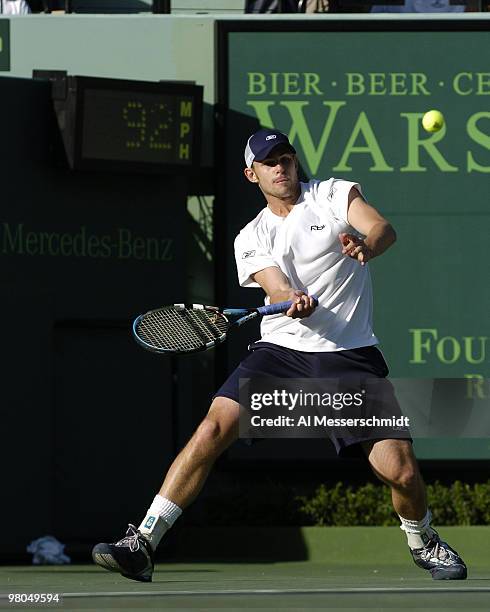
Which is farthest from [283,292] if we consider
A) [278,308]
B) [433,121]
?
[433,121]

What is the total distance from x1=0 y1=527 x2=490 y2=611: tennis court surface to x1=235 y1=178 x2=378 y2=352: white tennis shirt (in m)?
1.04

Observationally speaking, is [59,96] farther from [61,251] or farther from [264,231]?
[264,231]

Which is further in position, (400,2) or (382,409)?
(400,2)

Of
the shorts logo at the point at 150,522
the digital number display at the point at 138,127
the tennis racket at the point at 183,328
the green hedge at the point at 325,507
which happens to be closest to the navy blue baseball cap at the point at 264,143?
the tennis racket at the point at 183,328

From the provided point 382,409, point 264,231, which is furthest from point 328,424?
point 264,231

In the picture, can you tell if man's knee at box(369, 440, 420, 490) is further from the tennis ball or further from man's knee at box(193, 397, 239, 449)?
the tennis ball

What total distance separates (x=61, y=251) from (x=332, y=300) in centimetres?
411

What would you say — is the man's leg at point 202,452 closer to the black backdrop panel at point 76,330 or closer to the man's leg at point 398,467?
the man's leg at point 398,467

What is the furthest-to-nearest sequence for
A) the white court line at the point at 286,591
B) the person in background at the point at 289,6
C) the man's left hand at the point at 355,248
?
the person in background at the point at 289,6, the white court line at the point at 286,591, the man's left hand at the point at 355,248

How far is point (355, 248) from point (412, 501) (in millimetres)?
1091

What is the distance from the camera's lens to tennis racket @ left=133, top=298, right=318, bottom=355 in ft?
21.1

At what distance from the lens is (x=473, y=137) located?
35.7 feet

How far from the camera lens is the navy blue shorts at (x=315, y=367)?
246 inches

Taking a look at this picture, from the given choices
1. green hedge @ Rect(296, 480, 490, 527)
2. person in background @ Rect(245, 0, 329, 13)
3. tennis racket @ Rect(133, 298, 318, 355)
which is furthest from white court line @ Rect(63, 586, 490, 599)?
person in background @ Rect(245, 0, 329, 13)
